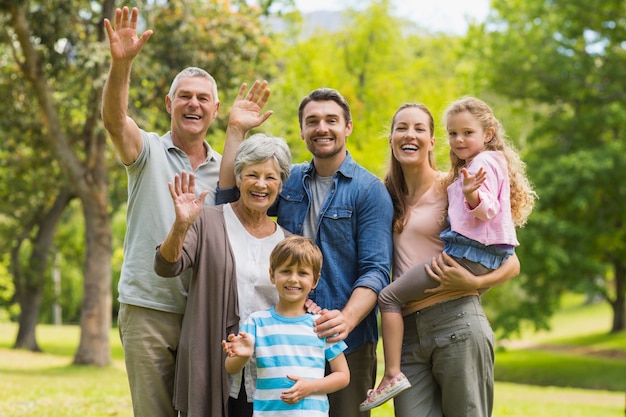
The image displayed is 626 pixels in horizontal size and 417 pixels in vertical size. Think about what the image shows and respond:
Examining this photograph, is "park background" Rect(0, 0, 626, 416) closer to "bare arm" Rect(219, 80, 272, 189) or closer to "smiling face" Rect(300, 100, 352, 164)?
"bare arm" Rect(219, 80, 272, 189)

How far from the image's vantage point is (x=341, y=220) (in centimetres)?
416

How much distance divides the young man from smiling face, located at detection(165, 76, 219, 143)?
22cm

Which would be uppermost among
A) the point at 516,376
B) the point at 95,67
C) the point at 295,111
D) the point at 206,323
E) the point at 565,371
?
the point at 295,111

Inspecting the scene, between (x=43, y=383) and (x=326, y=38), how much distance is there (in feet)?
50.6

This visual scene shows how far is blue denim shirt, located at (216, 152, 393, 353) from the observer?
4.08 m

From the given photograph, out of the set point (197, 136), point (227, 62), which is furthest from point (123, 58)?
point (227, 62)

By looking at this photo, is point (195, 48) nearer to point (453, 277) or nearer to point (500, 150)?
point (500, 150)

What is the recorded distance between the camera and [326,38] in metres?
23.8

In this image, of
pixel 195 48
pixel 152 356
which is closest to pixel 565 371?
pixel 195 48

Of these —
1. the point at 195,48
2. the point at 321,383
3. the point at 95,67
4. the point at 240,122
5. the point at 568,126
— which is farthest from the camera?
the point at 568,126

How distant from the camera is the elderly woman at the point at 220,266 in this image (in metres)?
3.70

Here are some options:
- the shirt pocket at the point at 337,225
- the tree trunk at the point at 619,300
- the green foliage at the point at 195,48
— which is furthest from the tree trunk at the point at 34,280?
the shirt pocket at the point at 337,225

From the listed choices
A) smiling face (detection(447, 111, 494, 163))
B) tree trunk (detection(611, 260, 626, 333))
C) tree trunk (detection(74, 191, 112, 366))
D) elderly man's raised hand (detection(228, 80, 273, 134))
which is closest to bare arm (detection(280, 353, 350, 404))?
smiling face (detection(447, 111, 494, 163))

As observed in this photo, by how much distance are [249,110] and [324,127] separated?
23.8 inches
